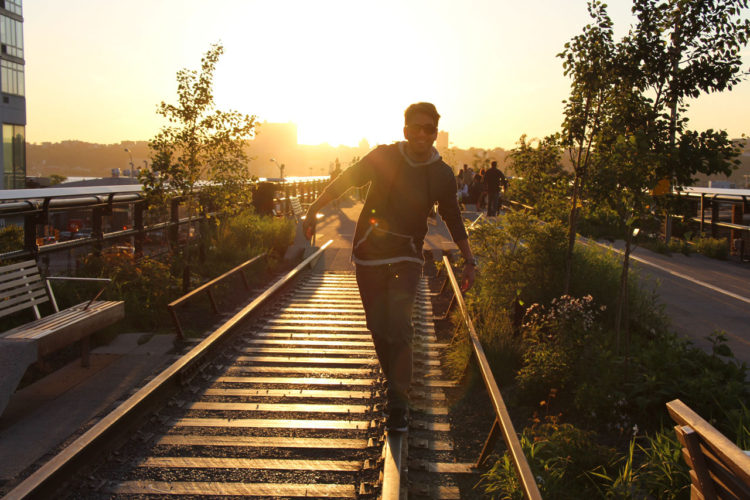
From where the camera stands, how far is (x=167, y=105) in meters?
12.2

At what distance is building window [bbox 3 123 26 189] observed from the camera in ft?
212

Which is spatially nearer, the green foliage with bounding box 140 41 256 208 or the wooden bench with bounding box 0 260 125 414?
the wooden bench with bounding box 0 260 125 414

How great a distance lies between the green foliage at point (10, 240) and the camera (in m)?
8.58

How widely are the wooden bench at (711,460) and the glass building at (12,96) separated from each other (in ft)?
231

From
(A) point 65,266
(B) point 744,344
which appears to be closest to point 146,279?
(A) point 65,266

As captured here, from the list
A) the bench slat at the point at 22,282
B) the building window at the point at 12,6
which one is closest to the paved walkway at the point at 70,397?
the bench slat at the point at 22,282

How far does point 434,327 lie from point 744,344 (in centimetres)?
364

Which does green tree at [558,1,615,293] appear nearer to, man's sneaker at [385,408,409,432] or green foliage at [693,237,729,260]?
man's sneaker at [385,408,409,432]

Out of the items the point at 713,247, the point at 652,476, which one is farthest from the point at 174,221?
the point at 713,247

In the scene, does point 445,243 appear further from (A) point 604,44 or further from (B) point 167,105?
(A) point 604,44

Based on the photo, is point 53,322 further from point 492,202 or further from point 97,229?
point 492,202

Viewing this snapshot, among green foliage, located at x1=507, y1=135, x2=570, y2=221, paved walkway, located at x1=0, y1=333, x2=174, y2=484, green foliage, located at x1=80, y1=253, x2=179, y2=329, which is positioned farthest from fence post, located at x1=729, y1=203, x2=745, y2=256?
paved walkway, located at x1=0, y1=333, x2=174, y2=484

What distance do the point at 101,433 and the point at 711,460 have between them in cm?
352

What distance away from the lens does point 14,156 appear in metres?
66.9
